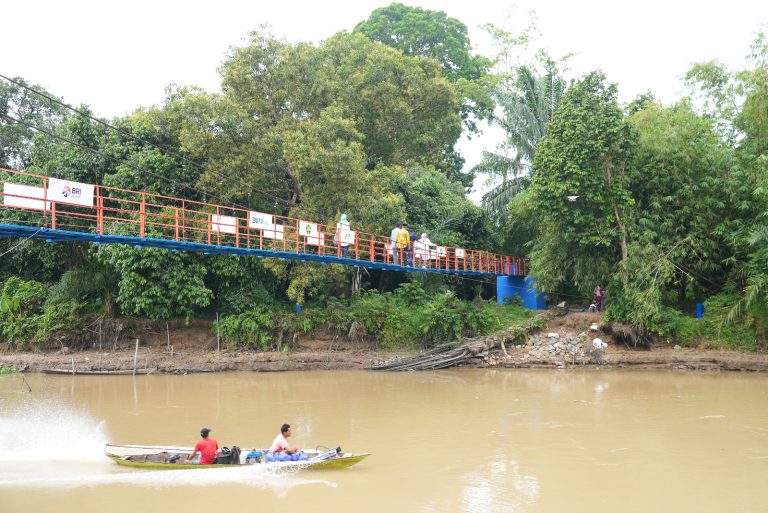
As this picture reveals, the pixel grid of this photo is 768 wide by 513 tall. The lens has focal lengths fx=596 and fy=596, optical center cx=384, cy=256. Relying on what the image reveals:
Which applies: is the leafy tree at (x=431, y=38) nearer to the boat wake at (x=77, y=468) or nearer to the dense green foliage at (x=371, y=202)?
the dense green foliage at (x=371, y=202)

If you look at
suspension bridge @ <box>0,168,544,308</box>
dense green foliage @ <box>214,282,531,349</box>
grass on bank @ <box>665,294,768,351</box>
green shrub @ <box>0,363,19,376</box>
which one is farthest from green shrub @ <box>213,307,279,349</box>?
grass on bank @ <box>665,294,768,351</box>

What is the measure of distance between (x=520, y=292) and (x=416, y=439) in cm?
1455

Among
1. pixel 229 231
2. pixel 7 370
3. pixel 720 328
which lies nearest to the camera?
pixel 720 328

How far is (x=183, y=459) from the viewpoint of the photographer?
8.57 metres

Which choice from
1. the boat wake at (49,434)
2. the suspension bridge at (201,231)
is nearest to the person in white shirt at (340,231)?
the suspension bridge at (201,231)

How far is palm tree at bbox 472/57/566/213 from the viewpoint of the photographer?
23.6 m

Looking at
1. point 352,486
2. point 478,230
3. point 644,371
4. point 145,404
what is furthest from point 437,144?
point 352,486

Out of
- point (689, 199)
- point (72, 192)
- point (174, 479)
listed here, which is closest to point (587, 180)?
point (689, 199)

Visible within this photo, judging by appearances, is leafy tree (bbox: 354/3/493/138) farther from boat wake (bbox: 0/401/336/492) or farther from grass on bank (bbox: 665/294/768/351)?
boat wake (bbox: 0/401/336/492)

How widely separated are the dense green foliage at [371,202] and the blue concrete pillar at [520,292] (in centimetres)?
169

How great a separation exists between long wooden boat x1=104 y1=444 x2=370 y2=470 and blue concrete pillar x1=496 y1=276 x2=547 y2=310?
1563cm

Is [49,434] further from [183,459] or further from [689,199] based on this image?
[689,199]

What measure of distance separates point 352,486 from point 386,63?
18194 mm

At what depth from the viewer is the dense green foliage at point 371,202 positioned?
1788cm
